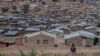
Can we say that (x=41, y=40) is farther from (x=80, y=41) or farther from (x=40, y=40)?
(x=80, y=41)

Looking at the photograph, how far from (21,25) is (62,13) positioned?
50.5 feet

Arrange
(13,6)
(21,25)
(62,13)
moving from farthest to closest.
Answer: (13,6) < (62,13) < (21,25)

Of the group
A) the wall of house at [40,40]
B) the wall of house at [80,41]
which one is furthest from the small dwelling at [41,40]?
the wall of house at [80,41]

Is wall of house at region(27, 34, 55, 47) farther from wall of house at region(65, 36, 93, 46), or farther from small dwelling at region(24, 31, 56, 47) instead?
wall of house at region(65, 36, 93, 46)

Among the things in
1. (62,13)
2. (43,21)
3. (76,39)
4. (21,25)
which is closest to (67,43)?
(76,39)

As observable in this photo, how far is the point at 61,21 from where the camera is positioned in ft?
125

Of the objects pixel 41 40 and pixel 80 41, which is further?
pixel 41 40

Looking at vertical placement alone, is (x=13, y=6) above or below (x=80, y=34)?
below

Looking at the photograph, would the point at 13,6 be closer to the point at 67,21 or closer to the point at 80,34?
the point at 67,21

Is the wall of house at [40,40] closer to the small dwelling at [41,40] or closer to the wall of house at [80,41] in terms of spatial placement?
the small dwelling at [41,40]

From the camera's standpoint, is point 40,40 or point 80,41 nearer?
point 80,41

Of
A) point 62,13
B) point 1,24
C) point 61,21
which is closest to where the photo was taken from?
point 1,24

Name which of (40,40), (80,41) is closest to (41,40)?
(40,40)

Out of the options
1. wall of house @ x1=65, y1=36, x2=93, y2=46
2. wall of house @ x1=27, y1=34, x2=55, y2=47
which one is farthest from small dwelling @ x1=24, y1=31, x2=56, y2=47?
wall of house @ x1=65, y1=36, x2=93, y2=46
